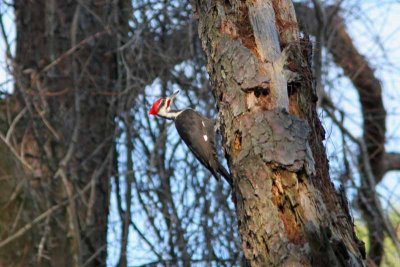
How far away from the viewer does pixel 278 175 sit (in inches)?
130

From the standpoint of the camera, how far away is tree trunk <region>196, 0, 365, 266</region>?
3203mm

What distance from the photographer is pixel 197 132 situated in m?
5.38

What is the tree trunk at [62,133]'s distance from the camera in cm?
583

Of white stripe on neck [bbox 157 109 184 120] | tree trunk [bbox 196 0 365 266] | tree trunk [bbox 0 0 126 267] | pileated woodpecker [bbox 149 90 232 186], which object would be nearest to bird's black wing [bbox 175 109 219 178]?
pileated woodpecker [bbox 149 90 232 186]

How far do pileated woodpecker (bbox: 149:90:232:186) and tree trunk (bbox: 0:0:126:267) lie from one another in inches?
23.6

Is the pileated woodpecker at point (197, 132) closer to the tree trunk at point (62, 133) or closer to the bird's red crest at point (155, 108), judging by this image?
the bird's red crest at point (155, 108)

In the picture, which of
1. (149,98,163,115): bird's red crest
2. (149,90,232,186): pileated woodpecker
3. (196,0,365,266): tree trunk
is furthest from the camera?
(149,98,163,115): bird's red crest

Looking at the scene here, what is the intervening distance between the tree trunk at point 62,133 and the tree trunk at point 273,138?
7.41ft

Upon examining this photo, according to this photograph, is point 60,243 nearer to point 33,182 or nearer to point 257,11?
point 33,182

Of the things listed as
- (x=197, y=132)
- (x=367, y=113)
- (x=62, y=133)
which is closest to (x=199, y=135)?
(x=197, y=132)

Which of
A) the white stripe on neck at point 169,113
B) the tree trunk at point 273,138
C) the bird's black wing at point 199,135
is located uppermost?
the white stripe on neck at point 169,113

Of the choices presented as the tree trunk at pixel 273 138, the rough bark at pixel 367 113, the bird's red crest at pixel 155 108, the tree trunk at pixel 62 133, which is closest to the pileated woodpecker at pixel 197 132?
the bird's red crest at pixel 155 108

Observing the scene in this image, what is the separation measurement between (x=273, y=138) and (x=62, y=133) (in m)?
3.02

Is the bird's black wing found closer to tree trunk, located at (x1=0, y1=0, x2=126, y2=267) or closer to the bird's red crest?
the bird's red crest
